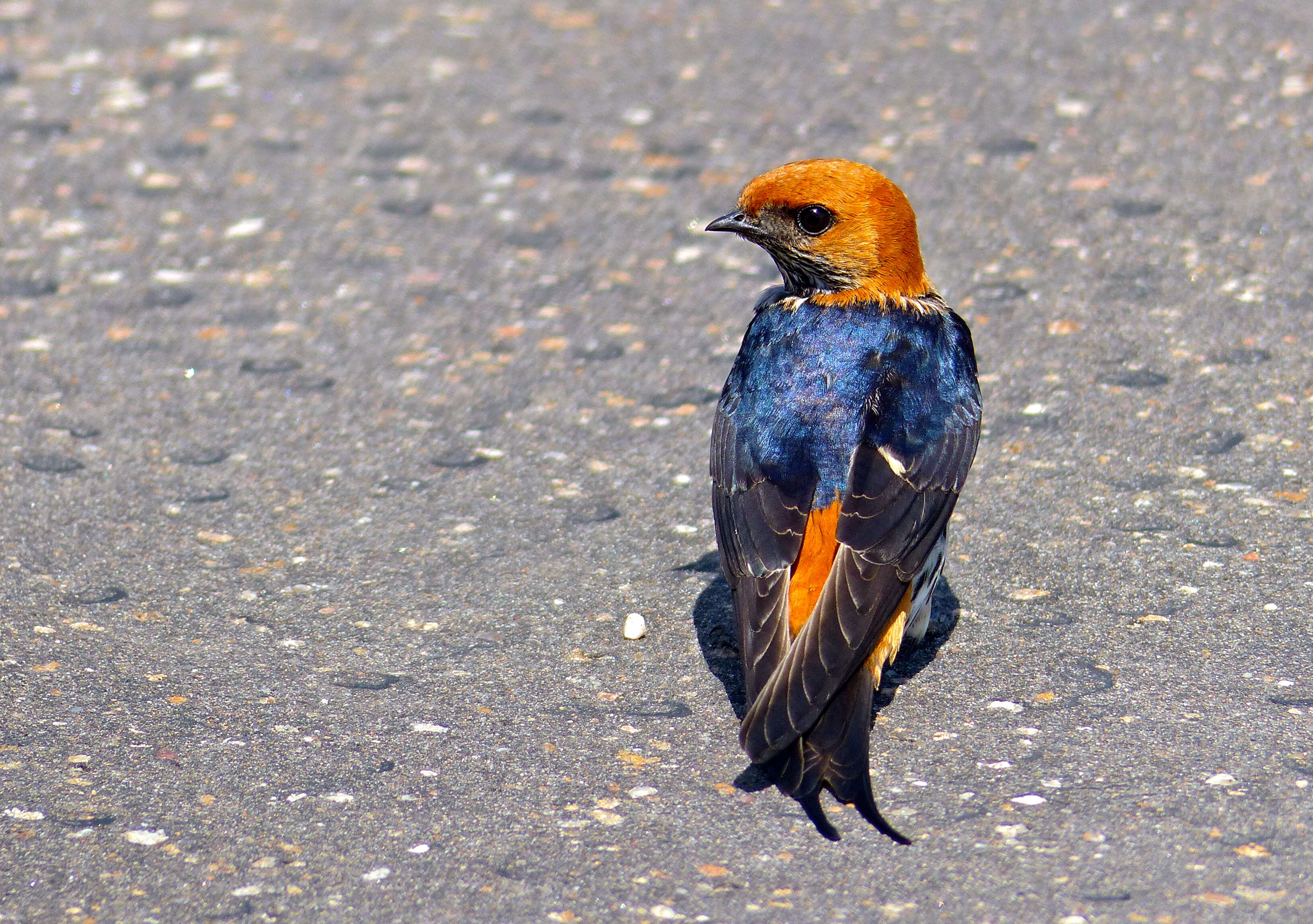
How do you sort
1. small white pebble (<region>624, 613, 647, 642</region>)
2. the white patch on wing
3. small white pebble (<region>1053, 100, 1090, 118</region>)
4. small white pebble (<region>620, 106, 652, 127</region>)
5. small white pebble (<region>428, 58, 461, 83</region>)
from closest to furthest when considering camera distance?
the white patch on wing
small white pebble (<region>624, 613, 647, 642</region>)
small white pebble (<region>1053, 100, 1090, 118</region>)
small white pebble (<region>620, 106, 652, 127</region>)
small white pebble (<region>428, 58, 461, 83</region>)

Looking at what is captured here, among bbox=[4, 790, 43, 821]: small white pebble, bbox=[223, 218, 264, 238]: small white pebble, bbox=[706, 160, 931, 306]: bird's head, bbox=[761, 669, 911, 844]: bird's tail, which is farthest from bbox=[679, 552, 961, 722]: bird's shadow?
bbox=[223, 218, 264, 238]: small white pebble

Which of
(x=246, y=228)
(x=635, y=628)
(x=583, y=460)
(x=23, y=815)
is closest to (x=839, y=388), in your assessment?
(x=635, y=628)

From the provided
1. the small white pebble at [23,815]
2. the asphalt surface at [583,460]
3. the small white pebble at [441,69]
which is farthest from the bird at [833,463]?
the small white pebble at [441,69]

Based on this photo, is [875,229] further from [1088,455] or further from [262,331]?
[262,331]

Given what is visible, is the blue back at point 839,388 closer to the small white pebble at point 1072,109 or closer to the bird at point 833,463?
the bird at point 833,463

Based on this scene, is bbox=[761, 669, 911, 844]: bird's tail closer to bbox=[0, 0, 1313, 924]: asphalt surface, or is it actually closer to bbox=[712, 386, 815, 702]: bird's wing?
bbox=[0, 0, 1313, 924]: asphalt surface

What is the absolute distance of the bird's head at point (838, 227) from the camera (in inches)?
183

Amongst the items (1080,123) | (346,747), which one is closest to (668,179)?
(1080,123)

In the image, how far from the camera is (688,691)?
14.1 feet

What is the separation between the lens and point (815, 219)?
4648 millimetres

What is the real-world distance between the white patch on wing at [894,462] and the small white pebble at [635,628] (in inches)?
34.7

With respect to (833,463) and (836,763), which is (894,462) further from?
(836,763)

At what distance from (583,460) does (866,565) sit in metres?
1.80

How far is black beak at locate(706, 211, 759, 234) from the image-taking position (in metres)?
4.75
